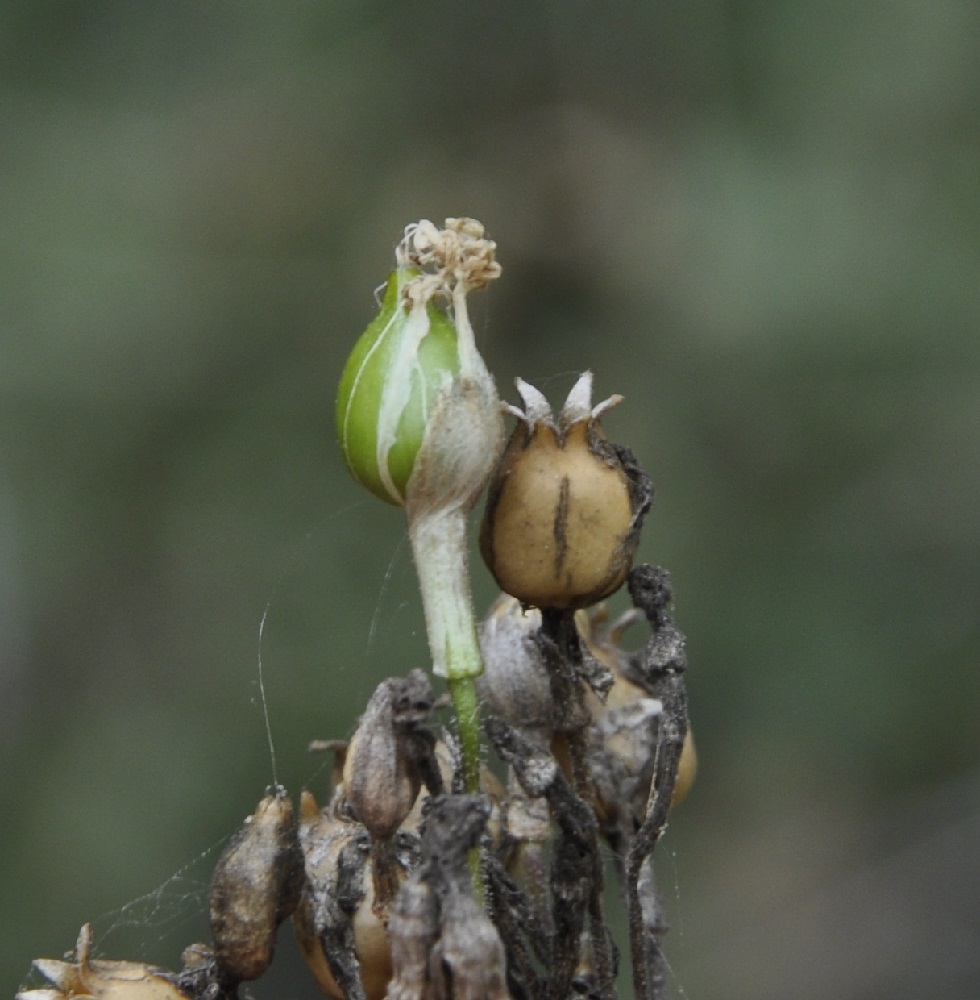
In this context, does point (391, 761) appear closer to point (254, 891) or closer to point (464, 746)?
point (464, 746)

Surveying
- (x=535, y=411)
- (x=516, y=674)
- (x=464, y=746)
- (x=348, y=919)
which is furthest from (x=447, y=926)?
(x=535, y=411)

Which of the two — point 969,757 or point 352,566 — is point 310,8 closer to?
point 352,566

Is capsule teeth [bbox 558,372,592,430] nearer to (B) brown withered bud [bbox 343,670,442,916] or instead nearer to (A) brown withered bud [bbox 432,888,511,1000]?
(B) brown withered bud [bbox 343,670,442,916]

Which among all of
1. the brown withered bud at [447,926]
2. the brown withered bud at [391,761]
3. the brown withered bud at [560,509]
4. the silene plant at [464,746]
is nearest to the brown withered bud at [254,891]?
the silene plant at [464,746]

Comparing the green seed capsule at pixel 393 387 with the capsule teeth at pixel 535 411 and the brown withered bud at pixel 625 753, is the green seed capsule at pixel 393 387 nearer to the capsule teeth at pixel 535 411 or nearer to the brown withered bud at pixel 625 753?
the capsule teeth at pixel 535 411

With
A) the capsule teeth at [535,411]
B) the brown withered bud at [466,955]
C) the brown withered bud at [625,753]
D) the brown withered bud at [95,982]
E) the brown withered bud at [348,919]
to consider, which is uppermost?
the capsule teeth at [535,411]

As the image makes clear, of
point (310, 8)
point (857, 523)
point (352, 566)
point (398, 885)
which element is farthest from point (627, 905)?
point (310, 8)
